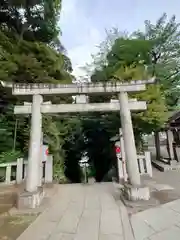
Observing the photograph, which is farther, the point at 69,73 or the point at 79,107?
the point at 69,73

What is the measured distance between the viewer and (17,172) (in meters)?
7.08

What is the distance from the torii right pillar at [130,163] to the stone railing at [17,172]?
338 centimetres

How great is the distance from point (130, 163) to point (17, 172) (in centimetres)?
457

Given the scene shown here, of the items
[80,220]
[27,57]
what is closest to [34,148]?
[80,220]

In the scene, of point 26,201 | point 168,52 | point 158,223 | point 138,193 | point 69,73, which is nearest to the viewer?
point 158,223

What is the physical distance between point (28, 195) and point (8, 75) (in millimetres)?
5117

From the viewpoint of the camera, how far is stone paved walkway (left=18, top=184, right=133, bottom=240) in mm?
2967

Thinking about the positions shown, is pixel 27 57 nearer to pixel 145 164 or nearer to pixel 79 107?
pixel 79 107

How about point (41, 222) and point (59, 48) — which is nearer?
point (41, 222)

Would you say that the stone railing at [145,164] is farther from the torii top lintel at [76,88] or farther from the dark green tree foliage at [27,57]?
the dark green tree foliage at [27,57]

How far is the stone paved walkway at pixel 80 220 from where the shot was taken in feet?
9.73

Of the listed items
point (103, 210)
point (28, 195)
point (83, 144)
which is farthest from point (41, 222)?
point (83, 144)

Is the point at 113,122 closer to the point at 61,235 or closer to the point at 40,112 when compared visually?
the point at 40,112

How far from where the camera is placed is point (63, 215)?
3.94 meters
